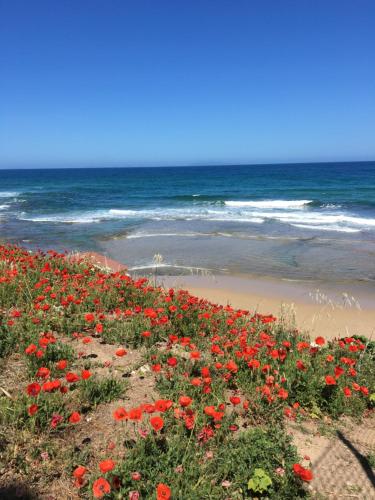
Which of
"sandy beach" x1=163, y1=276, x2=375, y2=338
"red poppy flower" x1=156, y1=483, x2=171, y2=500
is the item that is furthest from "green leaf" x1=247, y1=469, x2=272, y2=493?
"sandy beach" x1=163, y1=276, x2=375, y2=338

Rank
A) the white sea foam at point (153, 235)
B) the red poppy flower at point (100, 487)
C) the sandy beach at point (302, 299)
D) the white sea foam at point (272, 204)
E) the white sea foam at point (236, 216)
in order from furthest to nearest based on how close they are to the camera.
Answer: the white sea foam at point (272, 204)
the white sea foam at point (236, 216)
the white sea foam at point (153, 235)
the sandy beach at point (302, 299)
the red poppy flower at point (100, 487)

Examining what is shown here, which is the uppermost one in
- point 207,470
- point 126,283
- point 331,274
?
point 126,283

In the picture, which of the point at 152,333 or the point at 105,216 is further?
the point at 105,216

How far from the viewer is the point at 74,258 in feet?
26.6

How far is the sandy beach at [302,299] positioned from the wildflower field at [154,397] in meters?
2.16

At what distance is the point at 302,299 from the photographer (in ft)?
30.9

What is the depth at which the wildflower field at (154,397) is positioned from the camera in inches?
100

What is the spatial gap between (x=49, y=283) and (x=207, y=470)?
4.00 metres

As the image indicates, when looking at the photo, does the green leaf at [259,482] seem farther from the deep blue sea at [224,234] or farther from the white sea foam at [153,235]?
the white sea foam at [153,235]

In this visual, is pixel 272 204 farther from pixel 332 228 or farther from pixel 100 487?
pixel 100 487

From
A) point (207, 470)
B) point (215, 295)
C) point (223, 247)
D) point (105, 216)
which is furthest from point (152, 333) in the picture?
point (105, 216)

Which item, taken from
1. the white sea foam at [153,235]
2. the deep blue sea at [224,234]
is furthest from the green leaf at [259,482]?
the white sea foam at [153,235]

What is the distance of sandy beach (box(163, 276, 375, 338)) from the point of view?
7.59 m

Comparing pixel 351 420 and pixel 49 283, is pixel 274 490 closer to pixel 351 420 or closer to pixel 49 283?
pixel 351 420
